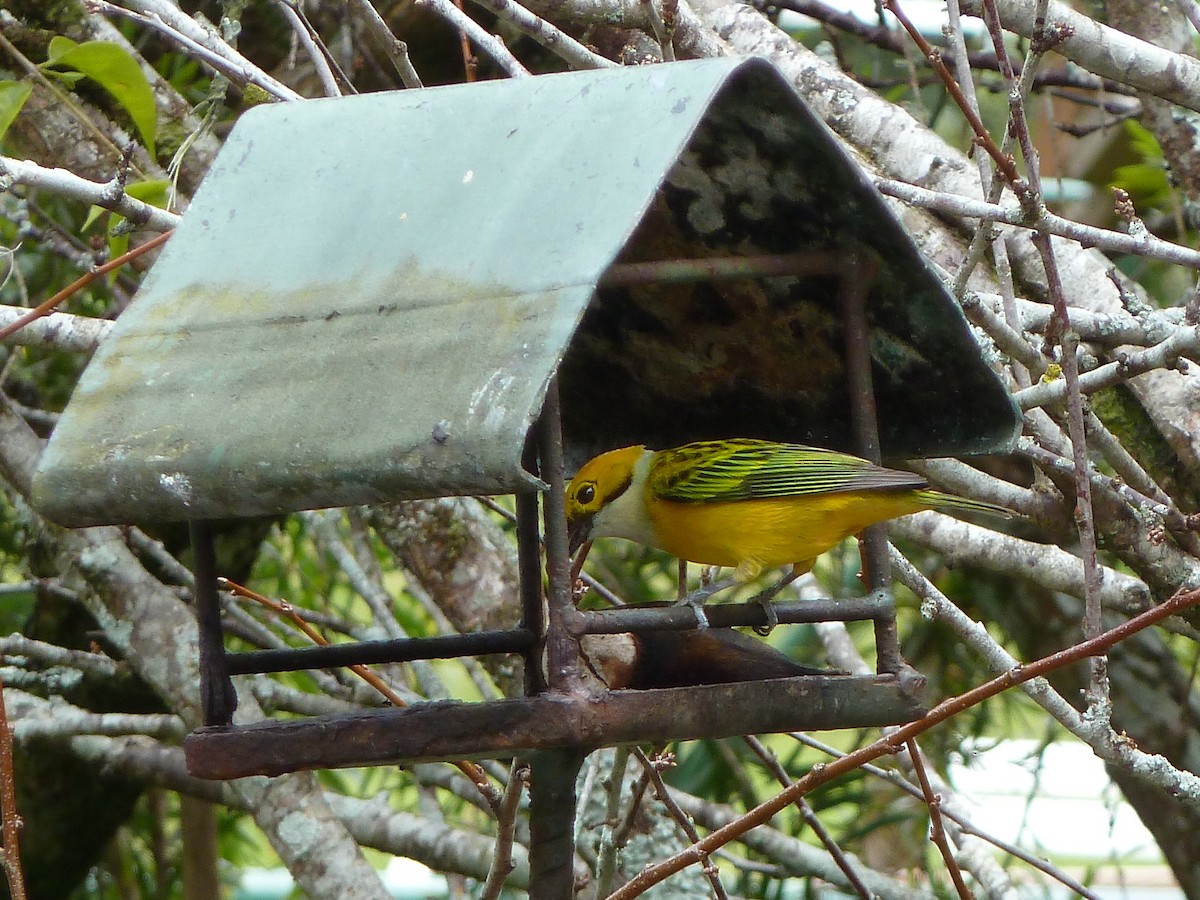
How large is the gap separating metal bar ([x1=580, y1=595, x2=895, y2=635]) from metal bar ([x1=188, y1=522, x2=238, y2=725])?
2.21 feet

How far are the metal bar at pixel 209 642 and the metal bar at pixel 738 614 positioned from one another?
0.67 meters

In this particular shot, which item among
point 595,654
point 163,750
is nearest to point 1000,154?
point 595,654

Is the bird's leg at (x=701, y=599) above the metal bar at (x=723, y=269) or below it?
below

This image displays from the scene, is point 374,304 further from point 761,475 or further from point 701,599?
point 761,475

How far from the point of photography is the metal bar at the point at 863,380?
294 cm

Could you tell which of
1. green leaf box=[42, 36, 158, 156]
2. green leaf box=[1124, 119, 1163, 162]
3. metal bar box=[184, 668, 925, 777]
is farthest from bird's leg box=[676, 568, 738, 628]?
green leaf box=[1124, 119, 1163, 162]

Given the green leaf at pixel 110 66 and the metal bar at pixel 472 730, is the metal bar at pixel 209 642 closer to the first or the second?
the metal bar at pixel 472 730

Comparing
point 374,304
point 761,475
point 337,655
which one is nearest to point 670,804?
point 761,475

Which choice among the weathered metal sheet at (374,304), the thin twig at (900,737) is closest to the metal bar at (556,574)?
the weathered metal sheet at (374,304)

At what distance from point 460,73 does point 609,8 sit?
2410 mm

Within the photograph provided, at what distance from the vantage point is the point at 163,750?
218 inches

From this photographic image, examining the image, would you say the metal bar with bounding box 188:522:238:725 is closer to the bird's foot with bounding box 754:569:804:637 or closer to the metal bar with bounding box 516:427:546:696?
the metal bar with bounding box 516:427:546:696

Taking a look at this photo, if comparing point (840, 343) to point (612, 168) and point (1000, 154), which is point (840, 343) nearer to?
point (1000, 154)

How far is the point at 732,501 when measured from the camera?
11.0ft
